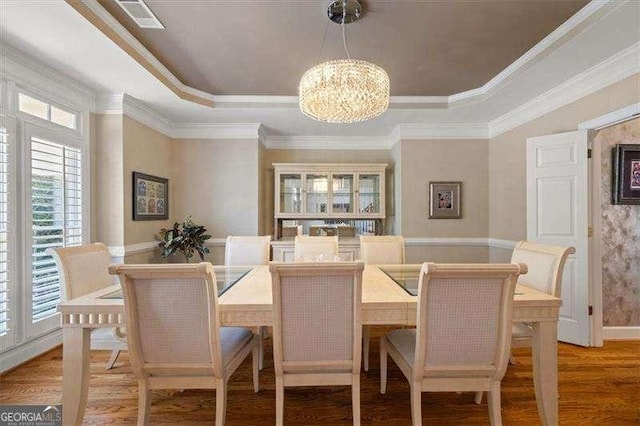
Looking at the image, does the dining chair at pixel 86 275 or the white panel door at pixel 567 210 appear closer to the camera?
the dining chair at pixel 86 275

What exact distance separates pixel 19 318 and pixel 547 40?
177 inches

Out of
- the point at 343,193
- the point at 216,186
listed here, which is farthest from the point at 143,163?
the point at 343,193

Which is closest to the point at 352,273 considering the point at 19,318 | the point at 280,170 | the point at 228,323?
the point at 228,323

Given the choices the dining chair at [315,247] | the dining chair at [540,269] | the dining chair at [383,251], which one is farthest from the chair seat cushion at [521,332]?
the dining chair at [315,247]

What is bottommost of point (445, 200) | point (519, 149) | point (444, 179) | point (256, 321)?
point (256, 321)

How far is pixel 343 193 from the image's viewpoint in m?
4.50

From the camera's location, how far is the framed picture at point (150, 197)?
11.3 feet

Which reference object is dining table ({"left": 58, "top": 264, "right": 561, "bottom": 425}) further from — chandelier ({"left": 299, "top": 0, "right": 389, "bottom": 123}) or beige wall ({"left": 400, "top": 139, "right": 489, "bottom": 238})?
beige wall ({"left": 400, "top": 139, "right": 489, "bottom": 238})

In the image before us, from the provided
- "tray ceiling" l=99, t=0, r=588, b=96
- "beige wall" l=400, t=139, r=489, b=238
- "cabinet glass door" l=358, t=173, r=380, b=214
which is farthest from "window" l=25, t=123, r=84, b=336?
"beige wall" l=400, t=139, r=489, b=238

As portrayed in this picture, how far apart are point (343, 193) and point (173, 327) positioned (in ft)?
10.9

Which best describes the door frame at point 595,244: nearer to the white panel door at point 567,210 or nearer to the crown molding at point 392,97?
the white panel door at point 567,210

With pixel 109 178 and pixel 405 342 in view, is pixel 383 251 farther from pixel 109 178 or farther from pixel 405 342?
pixel 109 178

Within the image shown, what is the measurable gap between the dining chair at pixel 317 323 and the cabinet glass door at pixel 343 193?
306cm

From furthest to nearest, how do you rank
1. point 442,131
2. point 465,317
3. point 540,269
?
1. point 442,131
2. point 540,269
3. point 465,317
